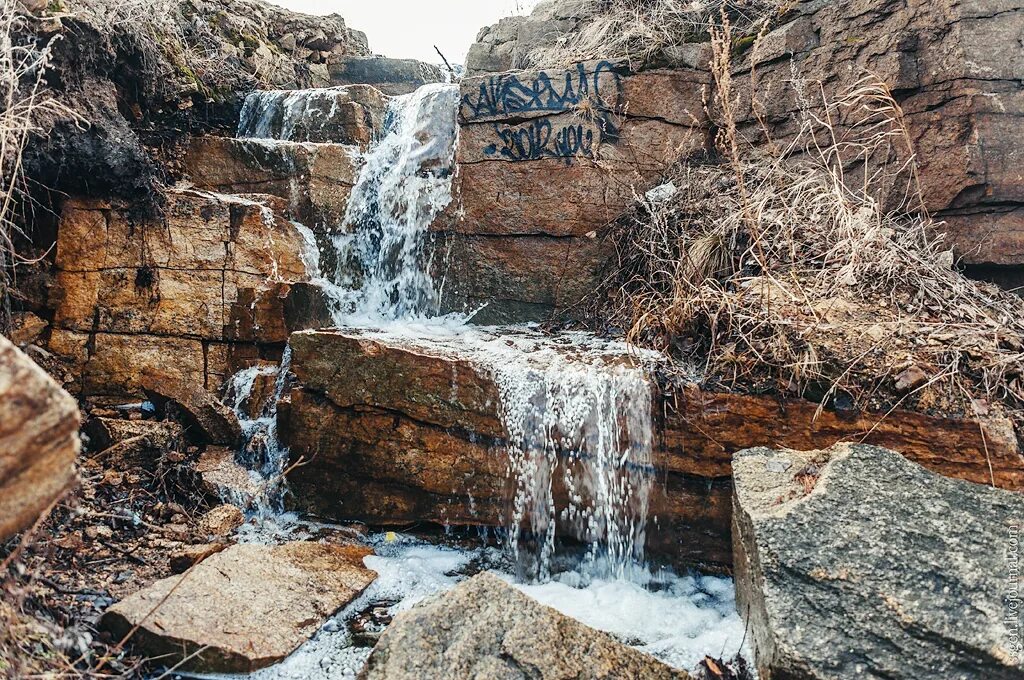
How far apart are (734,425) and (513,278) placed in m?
2.26

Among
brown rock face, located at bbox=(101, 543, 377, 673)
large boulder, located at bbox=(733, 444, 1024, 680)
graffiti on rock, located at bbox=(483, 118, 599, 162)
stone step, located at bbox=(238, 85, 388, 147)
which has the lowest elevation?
brown rock face, located at bbox=(101, 543, 377, 673)

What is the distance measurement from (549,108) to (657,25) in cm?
104

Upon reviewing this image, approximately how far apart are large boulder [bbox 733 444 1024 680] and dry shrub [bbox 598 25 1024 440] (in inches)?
25.3

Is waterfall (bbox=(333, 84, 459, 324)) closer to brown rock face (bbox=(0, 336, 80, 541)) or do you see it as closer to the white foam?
the white foam

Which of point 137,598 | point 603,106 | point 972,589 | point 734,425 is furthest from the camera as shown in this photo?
point 603,106

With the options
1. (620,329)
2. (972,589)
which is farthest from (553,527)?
(972,589)

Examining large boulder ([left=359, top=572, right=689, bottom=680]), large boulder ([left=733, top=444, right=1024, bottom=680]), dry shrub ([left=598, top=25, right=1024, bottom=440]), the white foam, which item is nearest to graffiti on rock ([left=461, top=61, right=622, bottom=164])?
dry shrub ([left=598, top=25, right=1024, bottom=440])

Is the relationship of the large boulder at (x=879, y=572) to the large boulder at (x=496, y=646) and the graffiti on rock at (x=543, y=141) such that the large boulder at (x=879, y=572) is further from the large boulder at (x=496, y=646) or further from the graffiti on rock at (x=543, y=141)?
the graffiti on rock at (x=543, y=141)

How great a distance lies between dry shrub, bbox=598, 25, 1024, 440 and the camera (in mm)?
3029

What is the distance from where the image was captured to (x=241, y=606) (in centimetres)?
265

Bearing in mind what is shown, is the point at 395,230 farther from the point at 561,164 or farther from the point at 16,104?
the point at 16,104

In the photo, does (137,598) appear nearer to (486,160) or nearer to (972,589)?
(972,589)

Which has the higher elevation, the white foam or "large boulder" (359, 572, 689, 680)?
"large boulder" (359, 572, 689, 680)

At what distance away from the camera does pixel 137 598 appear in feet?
8.39
